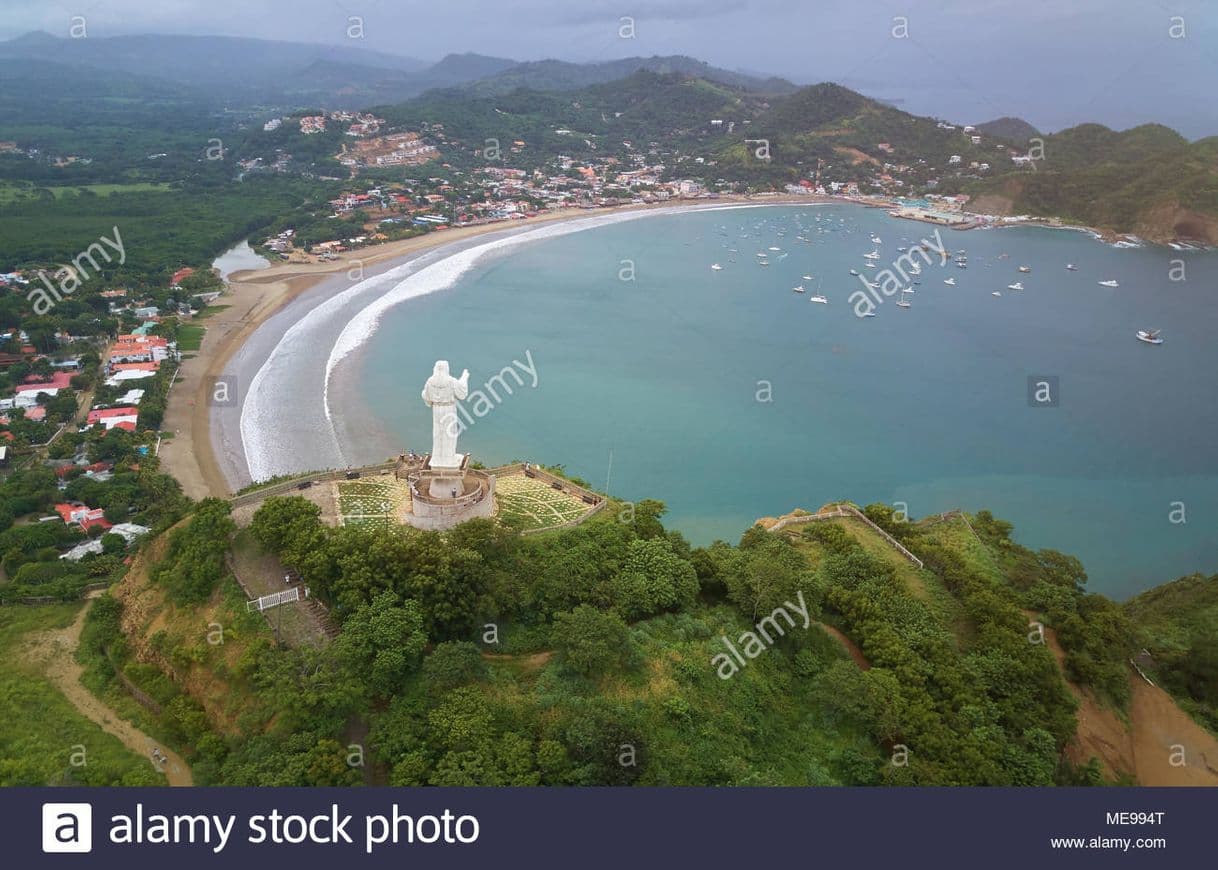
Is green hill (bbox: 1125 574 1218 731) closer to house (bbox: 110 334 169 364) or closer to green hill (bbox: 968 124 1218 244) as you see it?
house (bbox: 110 334 169 364)

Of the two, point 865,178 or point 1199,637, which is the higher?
point 865,178

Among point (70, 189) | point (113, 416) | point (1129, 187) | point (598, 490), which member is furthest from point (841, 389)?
point (70, 189)

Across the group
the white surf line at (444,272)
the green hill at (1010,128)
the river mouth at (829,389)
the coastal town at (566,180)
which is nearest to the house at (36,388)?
the white surf line at (444,272)

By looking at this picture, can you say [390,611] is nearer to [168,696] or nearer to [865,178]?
[168,696]

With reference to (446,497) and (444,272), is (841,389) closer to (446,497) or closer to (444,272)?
(446,497)

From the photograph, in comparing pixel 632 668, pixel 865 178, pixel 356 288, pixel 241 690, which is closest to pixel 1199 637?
pixel 632 668

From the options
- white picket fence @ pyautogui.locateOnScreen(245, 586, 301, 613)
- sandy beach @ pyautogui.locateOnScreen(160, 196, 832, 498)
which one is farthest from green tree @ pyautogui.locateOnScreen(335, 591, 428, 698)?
sandy beach @ pyautogui.locateOnScreen(160, 196, 832, 498)
